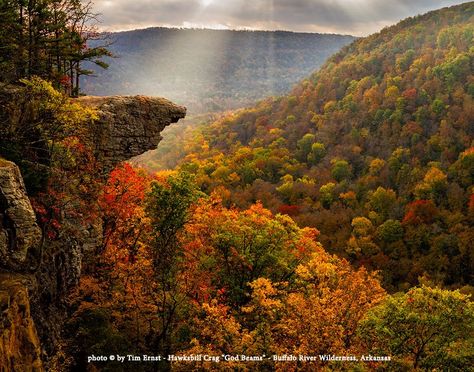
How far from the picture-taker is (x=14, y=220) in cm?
1502

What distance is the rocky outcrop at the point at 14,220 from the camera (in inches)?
582

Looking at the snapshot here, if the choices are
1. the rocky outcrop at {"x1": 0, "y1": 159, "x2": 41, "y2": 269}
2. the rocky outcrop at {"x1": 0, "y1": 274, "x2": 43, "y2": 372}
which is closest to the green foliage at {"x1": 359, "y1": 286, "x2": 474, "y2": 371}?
the rocky outcrop at {"x1": 0, "y1": 274, "x2": 43, "y2": 372}

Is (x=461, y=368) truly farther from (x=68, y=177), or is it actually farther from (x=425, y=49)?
(x=425, y=49)

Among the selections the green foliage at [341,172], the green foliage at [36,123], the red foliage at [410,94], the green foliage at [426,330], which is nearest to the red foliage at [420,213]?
the green foliage at [341,172]

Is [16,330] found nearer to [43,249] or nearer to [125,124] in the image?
[43,249]

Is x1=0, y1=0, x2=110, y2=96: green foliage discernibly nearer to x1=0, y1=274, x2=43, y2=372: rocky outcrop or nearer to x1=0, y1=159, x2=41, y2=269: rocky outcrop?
x1=0, y1=159, x2=41, y2=269: rocky outcrop

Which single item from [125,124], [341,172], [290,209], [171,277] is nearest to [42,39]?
[125,124]

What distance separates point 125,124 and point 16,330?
14.1 metres

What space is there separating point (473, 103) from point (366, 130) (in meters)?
27.4

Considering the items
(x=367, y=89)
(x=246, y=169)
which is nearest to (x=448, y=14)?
(x=367, y=89)

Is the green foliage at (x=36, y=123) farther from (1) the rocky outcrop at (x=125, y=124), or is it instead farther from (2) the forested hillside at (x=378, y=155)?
(2) the forested hillside at (x=378, y=155)

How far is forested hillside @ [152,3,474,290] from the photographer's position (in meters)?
77.6

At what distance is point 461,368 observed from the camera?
54.4ft

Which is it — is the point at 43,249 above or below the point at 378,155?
above
